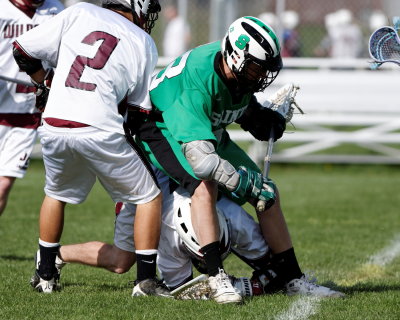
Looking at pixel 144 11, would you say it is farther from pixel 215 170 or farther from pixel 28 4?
pixel 28 4

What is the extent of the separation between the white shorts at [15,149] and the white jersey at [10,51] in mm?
162

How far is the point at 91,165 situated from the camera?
16.5ft

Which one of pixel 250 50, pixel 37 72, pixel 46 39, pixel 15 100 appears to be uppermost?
pixel 250 50

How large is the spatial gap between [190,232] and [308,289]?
82cm

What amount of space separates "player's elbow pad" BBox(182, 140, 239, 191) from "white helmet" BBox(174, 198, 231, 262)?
0.45 meters

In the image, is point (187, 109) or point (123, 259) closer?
point (187, 109)

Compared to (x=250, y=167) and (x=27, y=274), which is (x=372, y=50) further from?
(x=27, y=274)

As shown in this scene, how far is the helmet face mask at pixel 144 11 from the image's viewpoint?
5.28 metres

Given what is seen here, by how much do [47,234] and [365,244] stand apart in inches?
129

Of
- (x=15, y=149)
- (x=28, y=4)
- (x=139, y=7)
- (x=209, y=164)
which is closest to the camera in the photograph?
(x=209, y=164)

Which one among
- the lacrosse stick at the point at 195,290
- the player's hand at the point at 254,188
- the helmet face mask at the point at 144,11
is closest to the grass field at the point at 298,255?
the lacrosse stick at the point at 195,290

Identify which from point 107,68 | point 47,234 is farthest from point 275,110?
point 47,234

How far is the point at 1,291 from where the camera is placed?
5.31m

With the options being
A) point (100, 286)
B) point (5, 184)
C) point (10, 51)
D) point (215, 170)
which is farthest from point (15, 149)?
point (215, 170)
